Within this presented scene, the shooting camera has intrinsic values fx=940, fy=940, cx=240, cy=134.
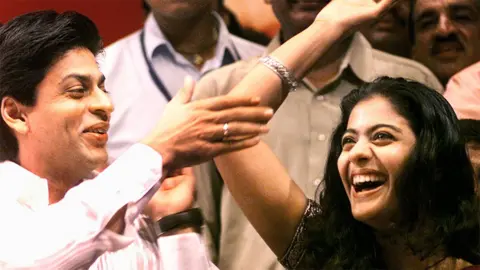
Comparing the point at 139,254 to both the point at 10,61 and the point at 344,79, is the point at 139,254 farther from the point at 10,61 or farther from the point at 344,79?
the point at 344,79

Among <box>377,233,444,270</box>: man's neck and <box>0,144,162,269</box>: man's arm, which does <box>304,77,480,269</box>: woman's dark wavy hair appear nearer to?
<box>377,233,444,270</box>: man's neck

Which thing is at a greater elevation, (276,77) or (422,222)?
(276,77)

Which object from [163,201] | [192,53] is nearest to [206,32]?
[192,53]

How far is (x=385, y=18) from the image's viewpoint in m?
1.30

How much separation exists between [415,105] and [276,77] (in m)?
0.17

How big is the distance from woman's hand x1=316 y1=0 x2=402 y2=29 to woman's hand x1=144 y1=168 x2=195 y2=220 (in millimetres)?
245

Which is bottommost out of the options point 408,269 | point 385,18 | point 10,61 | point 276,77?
point 408,269

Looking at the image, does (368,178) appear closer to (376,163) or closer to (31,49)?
(376,163)

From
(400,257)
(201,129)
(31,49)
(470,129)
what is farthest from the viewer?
(470,129)

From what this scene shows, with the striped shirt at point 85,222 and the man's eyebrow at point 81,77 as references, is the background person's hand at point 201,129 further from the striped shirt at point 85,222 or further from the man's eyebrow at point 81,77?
the man's eyebrow at point 81,77

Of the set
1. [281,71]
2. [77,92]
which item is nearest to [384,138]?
[281,71]

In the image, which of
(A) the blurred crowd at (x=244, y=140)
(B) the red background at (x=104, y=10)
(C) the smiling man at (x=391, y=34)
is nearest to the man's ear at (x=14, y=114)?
(A) the blurred crowd at (x=244, y=140)

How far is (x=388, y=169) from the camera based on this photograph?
1.07 meters

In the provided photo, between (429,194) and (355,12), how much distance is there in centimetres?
23
